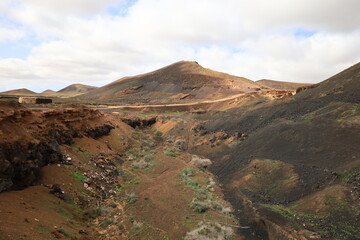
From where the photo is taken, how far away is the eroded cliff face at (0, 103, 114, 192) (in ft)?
29.3

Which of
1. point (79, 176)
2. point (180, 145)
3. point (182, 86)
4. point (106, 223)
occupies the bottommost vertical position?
point (106, 223)

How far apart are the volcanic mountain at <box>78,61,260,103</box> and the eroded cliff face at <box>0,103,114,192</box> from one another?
142 ft

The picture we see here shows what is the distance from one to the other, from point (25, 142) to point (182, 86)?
6008 centimetres

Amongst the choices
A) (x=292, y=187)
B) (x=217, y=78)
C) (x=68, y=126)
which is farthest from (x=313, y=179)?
(x=217, y=78)

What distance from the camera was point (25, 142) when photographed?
10.1 meters

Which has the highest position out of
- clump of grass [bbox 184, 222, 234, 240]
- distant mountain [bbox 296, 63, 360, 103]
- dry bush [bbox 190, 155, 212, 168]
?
distant mountain [bbox 296, 63, 360, 103]

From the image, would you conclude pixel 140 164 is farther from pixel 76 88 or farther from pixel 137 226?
pixel 76 88

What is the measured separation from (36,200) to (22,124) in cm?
393

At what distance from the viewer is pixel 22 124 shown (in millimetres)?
11320

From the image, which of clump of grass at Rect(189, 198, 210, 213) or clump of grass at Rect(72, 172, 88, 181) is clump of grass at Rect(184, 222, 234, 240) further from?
clump of grass at Rect(72, 172, 88, 181)

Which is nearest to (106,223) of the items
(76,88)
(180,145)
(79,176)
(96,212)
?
(96,212)

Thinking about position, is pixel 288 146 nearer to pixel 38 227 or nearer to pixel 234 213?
pixel 234 213

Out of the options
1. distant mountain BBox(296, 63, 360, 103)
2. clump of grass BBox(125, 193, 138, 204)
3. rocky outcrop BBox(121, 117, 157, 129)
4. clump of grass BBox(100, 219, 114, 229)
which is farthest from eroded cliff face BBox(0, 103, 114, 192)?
distant mountain BBox(296, 63, 360, 103)

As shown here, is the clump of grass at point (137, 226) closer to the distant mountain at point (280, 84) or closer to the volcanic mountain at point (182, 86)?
the volcanic mountain at point (182, 86)
